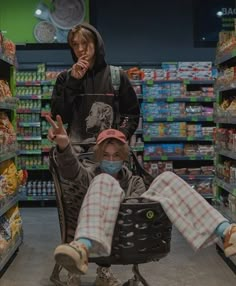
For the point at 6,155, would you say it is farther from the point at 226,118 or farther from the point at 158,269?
the point at 226,118

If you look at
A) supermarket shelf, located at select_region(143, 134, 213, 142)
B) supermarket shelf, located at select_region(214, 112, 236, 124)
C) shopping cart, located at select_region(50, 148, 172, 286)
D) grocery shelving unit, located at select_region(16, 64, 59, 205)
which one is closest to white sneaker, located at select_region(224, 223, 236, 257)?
shopping cart, located at select_region(50, 148, 172, 286)

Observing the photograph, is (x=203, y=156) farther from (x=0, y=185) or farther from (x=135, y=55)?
(x=0, y=185)

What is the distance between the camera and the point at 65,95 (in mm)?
3498

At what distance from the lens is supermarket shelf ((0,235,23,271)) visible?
4203mm

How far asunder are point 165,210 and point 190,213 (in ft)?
0.48

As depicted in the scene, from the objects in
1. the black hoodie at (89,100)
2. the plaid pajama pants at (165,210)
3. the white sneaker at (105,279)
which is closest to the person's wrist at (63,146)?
the plaid pajama pants at (165,210)

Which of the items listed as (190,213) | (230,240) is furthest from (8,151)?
(230,240)

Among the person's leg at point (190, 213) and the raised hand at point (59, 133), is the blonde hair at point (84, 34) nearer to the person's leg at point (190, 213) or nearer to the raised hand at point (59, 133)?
the raised hand at point (59, 133)

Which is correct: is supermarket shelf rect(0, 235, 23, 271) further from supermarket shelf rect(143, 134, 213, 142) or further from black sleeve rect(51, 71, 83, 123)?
supermarket shelf rect(143, 134, 213, 142)

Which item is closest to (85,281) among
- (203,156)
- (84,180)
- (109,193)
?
(84,180)

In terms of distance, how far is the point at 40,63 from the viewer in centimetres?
806

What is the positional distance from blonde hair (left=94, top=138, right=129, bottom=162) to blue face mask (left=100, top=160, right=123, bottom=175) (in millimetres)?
37

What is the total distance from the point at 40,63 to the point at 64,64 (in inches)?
15.8

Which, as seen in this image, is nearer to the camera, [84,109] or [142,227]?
[142,227]
